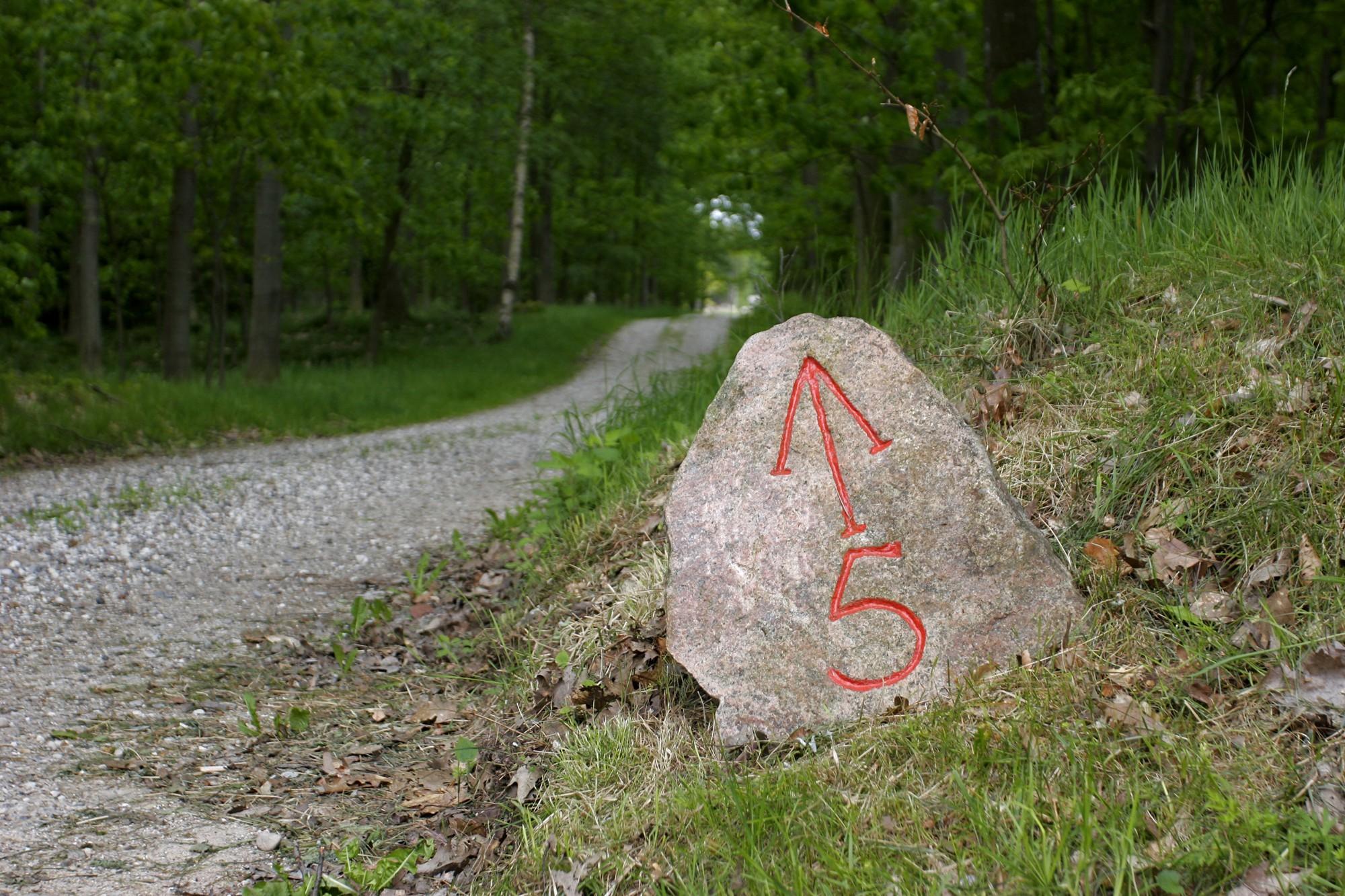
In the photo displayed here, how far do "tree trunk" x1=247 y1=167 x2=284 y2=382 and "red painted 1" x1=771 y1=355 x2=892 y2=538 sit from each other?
13316mm

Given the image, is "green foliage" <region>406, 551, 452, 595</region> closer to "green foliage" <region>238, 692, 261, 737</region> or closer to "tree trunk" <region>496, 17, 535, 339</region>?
"green foliage" <region>238, 692, 261, 737</region>

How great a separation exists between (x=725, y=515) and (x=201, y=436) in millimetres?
9453

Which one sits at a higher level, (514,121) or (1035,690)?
(514,121)

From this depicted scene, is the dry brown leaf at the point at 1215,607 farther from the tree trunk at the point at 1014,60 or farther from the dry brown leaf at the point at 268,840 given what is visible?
the tree trunk at the point at 1014,60

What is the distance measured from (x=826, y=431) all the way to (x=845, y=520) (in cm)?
28

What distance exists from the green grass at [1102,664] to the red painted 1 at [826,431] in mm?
588

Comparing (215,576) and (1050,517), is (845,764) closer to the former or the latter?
(1050,517)

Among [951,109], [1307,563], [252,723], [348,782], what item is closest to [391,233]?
[951,109]

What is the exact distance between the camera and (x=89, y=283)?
14555 mm

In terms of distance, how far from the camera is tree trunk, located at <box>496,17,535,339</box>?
2081 cm

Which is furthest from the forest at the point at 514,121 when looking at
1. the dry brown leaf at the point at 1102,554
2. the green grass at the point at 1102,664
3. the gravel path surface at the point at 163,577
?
the gravel path surface at the point at 163,577

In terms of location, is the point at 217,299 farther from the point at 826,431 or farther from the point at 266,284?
the point at 826,431

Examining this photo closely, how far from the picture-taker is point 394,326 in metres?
23.4

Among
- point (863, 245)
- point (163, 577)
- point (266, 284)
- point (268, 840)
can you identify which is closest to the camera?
point (268, 840)
